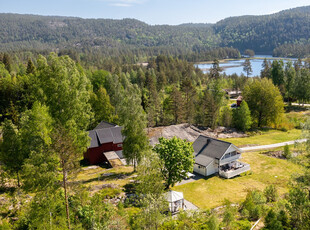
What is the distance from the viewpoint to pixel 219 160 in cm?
3788

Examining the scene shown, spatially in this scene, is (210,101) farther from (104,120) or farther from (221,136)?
(104,120)

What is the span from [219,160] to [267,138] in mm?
25510

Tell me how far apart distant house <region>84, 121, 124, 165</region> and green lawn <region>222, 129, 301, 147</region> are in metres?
25.5

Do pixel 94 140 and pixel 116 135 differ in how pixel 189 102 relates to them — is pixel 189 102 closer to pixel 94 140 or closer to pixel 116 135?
pixel 116 135

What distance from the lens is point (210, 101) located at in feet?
198

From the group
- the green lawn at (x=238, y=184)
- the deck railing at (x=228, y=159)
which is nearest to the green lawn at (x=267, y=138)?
the green lawn at (x=238, y=184)

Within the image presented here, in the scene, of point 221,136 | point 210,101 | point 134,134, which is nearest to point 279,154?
point 221,136

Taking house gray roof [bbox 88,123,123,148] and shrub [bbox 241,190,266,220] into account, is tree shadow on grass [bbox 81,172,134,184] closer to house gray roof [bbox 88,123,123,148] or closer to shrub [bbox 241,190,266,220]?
house gray roof [bbox 88,123,123,148]

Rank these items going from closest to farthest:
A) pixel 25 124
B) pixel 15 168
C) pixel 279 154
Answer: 1. pixel 25 124
2. pixel 15 168
3. pixel 279 154

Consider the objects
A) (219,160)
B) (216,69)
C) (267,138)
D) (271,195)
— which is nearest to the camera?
(271,195)

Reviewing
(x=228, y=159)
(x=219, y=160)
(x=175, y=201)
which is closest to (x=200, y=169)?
(x=219, y=160)

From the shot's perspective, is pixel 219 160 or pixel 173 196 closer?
pixel 173 196

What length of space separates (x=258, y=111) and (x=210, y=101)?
16270 millimetres

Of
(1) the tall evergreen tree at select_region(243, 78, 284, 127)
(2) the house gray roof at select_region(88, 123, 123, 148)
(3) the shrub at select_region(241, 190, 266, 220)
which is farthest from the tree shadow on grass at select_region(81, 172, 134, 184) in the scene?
(1) the tall evergreen tree at select_region(243, 78, 284, 127)
